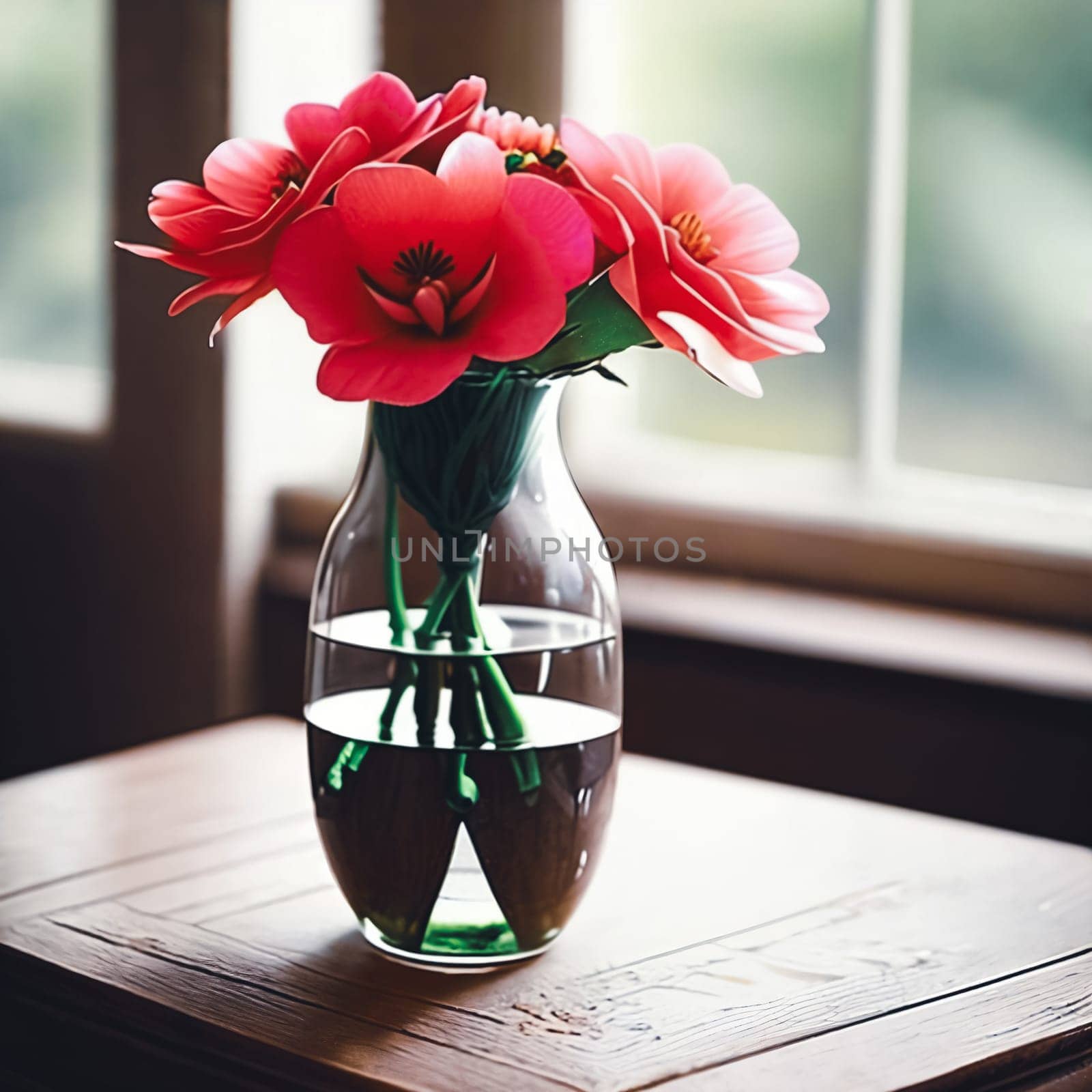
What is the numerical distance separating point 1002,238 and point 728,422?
43 cm

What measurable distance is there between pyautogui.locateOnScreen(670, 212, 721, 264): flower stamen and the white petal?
0.07 metres

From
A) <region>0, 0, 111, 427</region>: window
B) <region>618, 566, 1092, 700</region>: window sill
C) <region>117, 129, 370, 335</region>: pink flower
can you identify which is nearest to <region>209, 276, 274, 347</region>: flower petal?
<region>117, 129, 370, 335</region>: pink flower

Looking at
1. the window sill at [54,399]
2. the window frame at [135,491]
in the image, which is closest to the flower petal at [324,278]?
the window frame at [135,491]

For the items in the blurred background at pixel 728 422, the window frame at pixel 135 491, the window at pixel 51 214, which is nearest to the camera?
the blurred background at pixel 728 422

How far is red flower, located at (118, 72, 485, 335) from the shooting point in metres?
0.81

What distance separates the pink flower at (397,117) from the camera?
2.71 feet

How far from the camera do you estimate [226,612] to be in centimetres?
228

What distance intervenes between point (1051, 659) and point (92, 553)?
145 cm

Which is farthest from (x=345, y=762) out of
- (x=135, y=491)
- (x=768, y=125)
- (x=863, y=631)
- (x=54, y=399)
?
(x=54, y=399)

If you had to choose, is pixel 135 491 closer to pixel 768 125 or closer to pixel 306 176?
pixel 768 125

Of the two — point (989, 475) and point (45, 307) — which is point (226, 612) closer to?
point (45, 307)

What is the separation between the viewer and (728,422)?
2.10m

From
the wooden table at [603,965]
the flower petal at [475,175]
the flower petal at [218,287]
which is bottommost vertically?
the wooden table at [603,965]

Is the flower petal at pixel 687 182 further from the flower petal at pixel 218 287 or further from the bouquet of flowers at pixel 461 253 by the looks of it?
the flower petal at pixel 218 287
